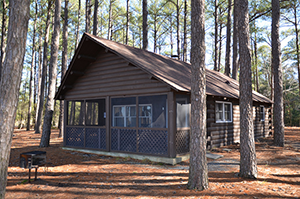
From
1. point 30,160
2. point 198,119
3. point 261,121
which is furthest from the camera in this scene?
point 261,121

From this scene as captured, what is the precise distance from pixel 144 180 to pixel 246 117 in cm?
353

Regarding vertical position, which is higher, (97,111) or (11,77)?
(11,77)

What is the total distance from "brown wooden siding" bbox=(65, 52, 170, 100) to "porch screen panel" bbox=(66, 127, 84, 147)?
175 cm

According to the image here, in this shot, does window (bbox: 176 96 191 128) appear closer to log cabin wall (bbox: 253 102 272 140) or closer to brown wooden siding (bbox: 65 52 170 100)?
brown wooden siding (bbox: 65 52 170 100)

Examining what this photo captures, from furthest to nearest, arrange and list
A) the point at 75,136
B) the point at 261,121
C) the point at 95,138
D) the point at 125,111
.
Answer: the point at 261,121, the point at 125,111, the point at 75,136, the point at 95,138

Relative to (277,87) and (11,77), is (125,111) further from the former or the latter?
(11,77)

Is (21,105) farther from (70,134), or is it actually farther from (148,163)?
(148,163)

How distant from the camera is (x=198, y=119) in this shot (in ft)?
18.9

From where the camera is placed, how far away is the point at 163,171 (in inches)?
304

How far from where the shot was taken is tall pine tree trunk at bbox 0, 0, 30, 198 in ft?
14.3

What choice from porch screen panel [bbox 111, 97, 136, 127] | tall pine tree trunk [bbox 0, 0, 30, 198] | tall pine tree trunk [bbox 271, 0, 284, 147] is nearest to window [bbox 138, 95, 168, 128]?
porch screen panel [bbox 111, 97, 136, 127]

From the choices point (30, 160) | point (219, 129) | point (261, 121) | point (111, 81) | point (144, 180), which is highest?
point (111, 81)

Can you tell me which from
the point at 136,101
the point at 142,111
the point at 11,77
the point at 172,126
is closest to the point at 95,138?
the point at 136,101

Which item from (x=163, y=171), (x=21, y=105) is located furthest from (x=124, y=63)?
(x=21, y=105)
